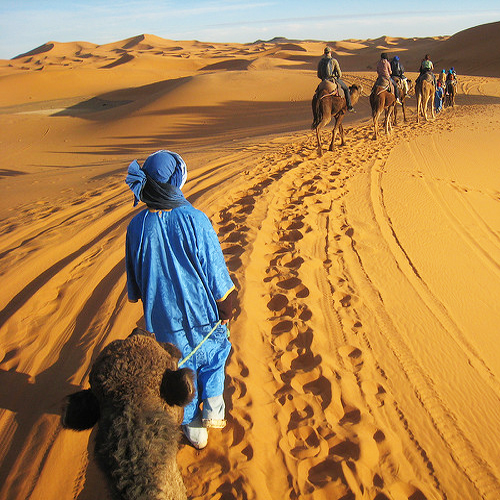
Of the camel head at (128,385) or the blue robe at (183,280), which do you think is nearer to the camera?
the camel head at (128,385)

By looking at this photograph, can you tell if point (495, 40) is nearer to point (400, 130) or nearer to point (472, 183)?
point (400, 130)

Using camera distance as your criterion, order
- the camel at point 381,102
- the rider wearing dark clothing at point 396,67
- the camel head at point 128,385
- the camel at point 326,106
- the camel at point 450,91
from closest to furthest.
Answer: the camel head at point 128,385
the camel at point 326,106
the camel at point 381,102
the rider wearing dark clothing at point 396,67
the camel at point 450,91

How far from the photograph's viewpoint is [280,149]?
1137 cm

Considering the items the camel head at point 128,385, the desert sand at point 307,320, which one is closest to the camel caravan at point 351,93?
the desert sand at point 307,320

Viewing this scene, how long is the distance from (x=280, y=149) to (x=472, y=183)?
454 centimetres

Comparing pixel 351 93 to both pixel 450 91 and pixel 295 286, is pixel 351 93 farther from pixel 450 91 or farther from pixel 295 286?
pixel 450 91

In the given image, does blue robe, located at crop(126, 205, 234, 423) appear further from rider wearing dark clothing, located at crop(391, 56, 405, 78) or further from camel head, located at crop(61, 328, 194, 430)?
rider wearing dark clothing, located at crop(391, 56, 405, 78)

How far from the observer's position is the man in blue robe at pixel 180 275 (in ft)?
8.09

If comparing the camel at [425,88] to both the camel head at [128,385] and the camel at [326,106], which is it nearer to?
the camel at [326,106]

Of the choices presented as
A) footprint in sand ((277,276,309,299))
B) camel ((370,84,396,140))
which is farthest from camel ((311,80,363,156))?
footprint in sand ((277,276,309,299))

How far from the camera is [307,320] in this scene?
421 centimetres

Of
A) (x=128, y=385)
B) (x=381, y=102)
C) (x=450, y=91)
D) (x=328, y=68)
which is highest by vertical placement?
(x=328, y=68)

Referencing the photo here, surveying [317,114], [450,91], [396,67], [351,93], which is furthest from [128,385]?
[450,91]

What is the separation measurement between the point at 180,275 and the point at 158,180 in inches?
21.5
